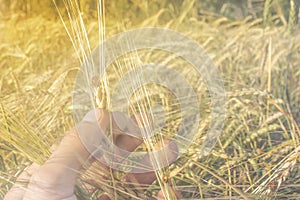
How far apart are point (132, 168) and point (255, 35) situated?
4.35 ft

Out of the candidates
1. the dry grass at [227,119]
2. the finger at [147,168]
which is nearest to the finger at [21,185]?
the dry grass at [227,119]

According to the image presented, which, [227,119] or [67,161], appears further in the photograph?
[227,119]

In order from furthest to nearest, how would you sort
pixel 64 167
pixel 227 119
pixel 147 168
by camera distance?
pixel 227 119 < pixel 147 168 < pixel 64 167

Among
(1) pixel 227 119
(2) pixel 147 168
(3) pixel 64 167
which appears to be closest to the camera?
(3) pixel 64 167

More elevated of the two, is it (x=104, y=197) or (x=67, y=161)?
(x=67, y=161)

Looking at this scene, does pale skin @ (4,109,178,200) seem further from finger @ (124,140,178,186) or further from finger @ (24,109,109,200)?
finger @ (124,140,178,186)

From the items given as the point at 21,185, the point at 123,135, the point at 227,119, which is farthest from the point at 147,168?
the point at 227,119

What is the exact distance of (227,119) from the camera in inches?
48.8

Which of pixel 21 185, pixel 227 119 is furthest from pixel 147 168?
pixel 227 119

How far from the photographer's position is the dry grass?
31.5 inches

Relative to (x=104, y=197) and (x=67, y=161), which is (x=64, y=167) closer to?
(x=67, y=161)

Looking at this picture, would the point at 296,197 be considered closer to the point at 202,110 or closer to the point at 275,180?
the point at 275,180

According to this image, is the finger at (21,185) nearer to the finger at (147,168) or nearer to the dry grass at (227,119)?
the dry grass at (227,119)

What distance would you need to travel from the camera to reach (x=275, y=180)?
0.81 metres
